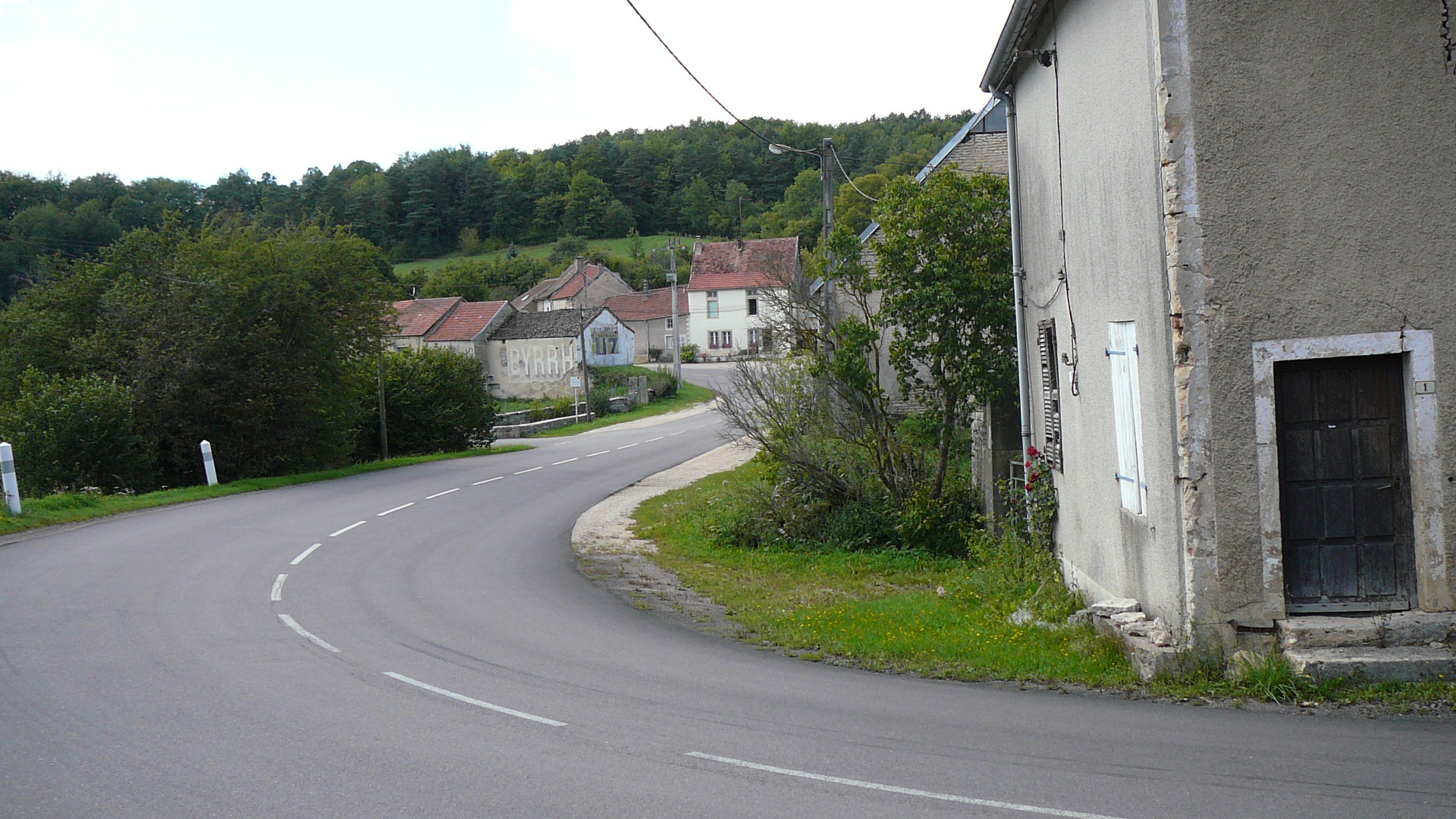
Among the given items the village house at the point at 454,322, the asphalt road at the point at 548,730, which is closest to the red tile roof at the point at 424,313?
the village house at the point at 454,322

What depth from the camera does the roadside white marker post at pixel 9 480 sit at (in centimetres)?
1712

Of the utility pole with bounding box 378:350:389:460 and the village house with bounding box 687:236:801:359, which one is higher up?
the village house with bounding box 687:236:801:359

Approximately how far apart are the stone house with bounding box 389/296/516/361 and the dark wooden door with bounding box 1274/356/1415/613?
65219 millimetres

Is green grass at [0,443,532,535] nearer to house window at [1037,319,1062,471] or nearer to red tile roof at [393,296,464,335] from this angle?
house window at [1037,319,1062,471]

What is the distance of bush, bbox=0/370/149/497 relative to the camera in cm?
2061

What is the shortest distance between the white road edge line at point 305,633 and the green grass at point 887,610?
4045 mm

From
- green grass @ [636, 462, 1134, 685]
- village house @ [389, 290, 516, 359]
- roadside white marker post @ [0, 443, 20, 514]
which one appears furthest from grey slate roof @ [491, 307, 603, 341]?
green grass @ [636, 462, 1134, 685]

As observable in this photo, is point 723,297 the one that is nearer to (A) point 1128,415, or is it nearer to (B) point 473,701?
(A) point 1128,415

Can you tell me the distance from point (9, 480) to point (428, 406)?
1924 cm

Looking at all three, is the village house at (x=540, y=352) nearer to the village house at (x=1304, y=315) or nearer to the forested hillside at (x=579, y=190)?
the forested hillside at (x=579, y=190)

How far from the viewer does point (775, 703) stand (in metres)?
7.30

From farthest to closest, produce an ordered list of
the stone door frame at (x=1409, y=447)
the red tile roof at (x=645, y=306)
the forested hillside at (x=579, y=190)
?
the red tile roof at (x=645, y=306)
the forested hillside at (x=579, y=190)
the stone door frame at (x=1409, y=447)

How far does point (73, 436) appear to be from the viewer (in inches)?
829

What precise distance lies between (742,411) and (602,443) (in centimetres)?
2012
